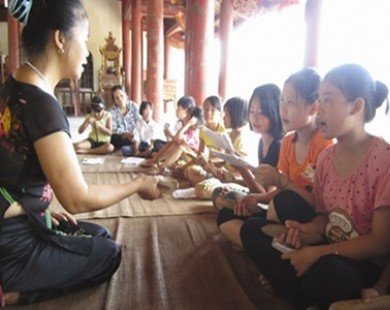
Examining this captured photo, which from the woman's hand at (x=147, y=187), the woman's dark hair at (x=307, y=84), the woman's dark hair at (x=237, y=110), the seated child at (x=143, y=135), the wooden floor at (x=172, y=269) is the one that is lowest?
→ the wooden floor at (x=172, y=269)

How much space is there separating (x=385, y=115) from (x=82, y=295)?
1.38 metres

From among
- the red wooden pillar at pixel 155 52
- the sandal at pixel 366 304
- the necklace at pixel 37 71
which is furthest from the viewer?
the red wooden pillar at pixel 155 52

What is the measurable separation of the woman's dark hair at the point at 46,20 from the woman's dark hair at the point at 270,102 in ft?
3.46

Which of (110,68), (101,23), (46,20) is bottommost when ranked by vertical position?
(46,20)

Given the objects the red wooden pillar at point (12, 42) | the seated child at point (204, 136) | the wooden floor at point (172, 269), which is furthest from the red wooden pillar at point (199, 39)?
the red wooden pillar at point (12, 42)

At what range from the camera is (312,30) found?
268 centimetres

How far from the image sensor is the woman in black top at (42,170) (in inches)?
47.0

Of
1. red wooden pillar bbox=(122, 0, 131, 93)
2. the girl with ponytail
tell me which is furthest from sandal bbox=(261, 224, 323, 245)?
red wooden pillar bbox=(122, 0, 131, 93)

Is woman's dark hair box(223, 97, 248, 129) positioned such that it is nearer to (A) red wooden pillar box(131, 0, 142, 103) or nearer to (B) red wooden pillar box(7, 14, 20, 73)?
(A) red wooden pillar box(131, 0, 142, 103)

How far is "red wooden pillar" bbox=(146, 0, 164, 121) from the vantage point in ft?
22.5

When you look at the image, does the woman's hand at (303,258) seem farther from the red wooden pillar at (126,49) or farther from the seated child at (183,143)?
the red wooden pillar at (126,49)

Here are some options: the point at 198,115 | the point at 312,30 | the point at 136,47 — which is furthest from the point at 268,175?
the point at 136,47

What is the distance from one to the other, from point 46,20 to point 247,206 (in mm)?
1232

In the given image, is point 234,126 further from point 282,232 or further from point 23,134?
point 23,134
